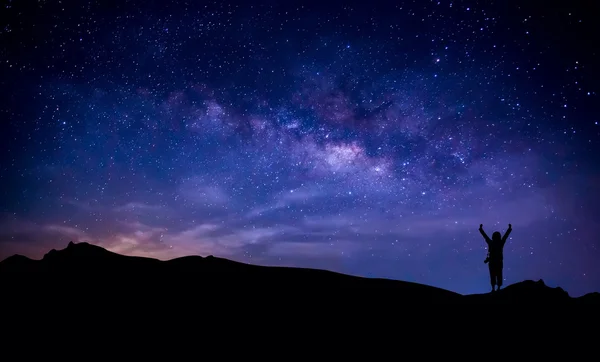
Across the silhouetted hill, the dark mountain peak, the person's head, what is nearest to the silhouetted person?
the person's head

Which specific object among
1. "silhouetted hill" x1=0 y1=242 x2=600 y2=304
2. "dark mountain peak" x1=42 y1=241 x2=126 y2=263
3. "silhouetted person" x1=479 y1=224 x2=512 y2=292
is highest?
"silhouetted person" x1=479 y1=224 x2=512 y2=292

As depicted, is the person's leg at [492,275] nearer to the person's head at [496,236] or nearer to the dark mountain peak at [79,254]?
the person's head at [496,236]

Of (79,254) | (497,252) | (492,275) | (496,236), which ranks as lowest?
(79,254)

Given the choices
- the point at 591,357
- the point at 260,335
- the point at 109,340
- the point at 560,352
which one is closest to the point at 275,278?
the point at 260,335

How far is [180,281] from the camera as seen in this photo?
6723 millimetres

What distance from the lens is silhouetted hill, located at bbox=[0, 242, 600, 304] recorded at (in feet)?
20.5

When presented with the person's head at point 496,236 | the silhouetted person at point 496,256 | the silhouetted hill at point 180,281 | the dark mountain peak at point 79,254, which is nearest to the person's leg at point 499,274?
the silhouetted person at point 496,256

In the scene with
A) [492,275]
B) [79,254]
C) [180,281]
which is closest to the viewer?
[180,281]

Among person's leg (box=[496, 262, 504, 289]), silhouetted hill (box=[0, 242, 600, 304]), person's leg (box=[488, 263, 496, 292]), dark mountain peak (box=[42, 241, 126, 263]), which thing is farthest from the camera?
person's leg (box=[488, 263, 496, 292])

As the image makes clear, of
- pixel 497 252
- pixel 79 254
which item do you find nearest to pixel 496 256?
pixel 497 252

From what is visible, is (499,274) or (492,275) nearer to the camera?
(499,274)

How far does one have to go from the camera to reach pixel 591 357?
238 inches

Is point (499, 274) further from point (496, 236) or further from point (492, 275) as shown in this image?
point (496, 236)

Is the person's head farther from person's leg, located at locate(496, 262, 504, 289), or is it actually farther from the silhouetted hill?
the silhouetted hill
